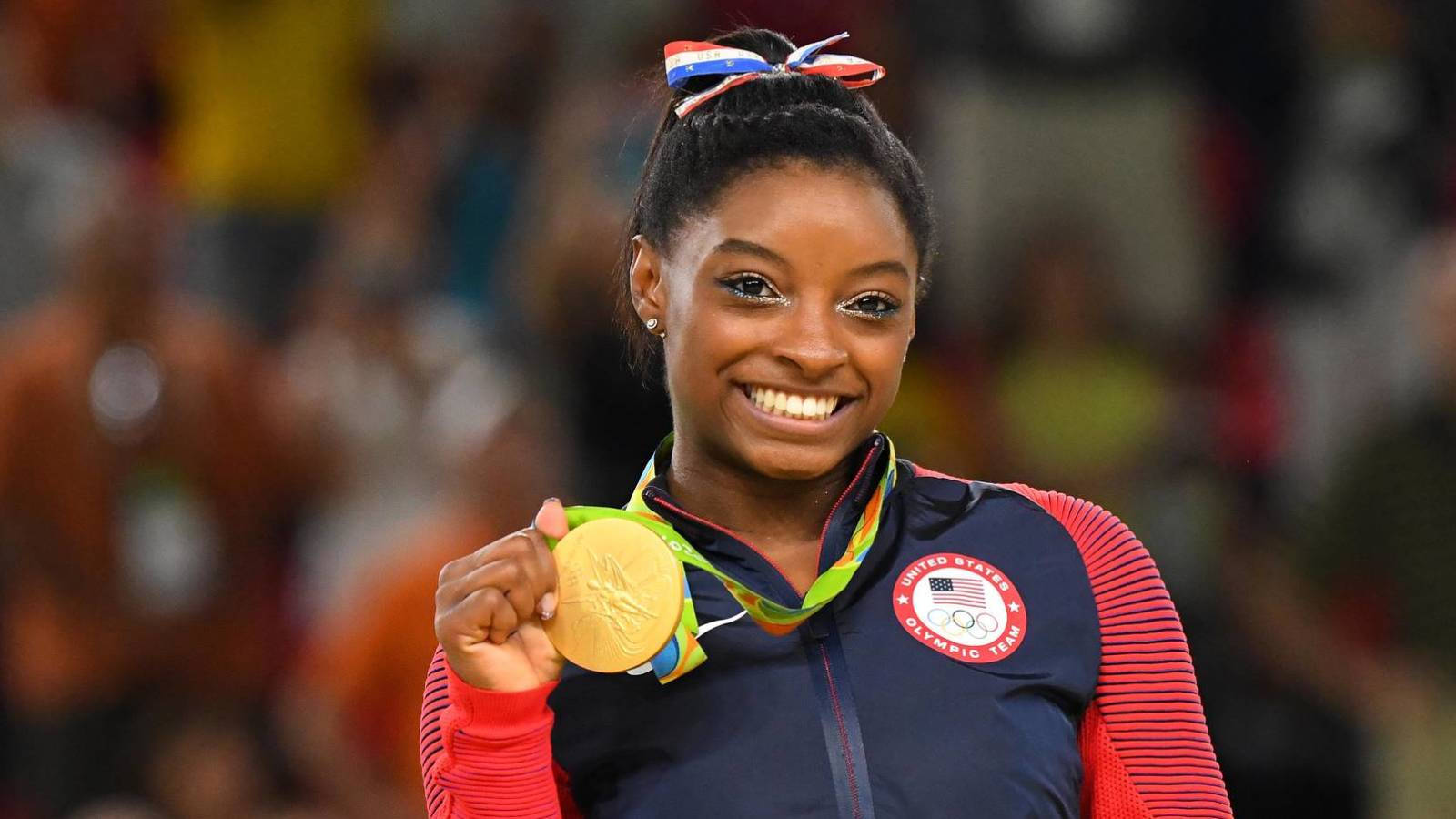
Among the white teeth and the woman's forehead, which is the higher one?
the woman's forehead

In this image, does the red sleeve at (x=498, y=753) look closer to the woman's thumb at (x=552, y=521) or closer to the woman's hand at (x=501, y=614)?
the woman's hand at (x=501, y=614)

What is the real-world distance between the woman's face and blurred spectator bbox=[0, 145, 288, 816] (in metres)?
2.88

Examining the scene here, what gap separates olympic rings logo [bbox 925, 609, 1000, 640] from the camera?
6.49 ft

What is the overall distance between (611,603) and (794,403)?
291 mm

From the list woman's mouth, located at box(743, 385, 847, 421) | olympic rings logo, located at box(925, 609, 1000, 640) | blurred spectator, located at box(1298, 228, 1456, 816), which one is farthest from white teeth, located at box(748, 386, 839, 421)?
blurred spectator, located at box(1298, 228, 1456, 816)

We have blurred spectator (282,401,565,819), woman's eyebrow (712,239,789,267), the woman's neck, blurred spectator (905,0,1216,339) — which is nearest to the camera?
woman's eyebrow (712,239,789,267)

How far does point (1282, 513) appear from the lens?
559cm

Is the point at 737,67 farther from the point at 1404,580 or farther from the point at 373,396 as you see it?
the point at 373,396

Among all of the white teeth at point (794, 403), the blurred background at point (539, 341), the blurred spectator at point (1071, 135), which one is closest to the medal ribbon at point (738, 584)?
the white teeth at point (794, 403)

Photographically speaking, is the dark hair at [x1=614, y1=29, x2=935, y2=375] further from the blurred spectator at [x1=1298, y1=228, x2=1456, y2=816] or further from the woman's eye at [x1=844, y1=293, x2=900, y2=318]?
the blurred spectator at [x1=1298, y1=228, x2=1456, y2=816]

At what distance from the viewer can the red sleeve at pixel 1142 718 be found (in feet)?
6.52

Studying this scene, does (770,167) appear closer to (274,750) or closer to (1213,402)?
(274,750)

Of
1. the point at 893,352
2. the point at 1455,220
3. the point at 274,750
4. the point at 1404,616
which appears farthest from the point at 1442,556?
the point at 893,352

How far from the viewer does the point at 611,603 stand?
184 centimetres
